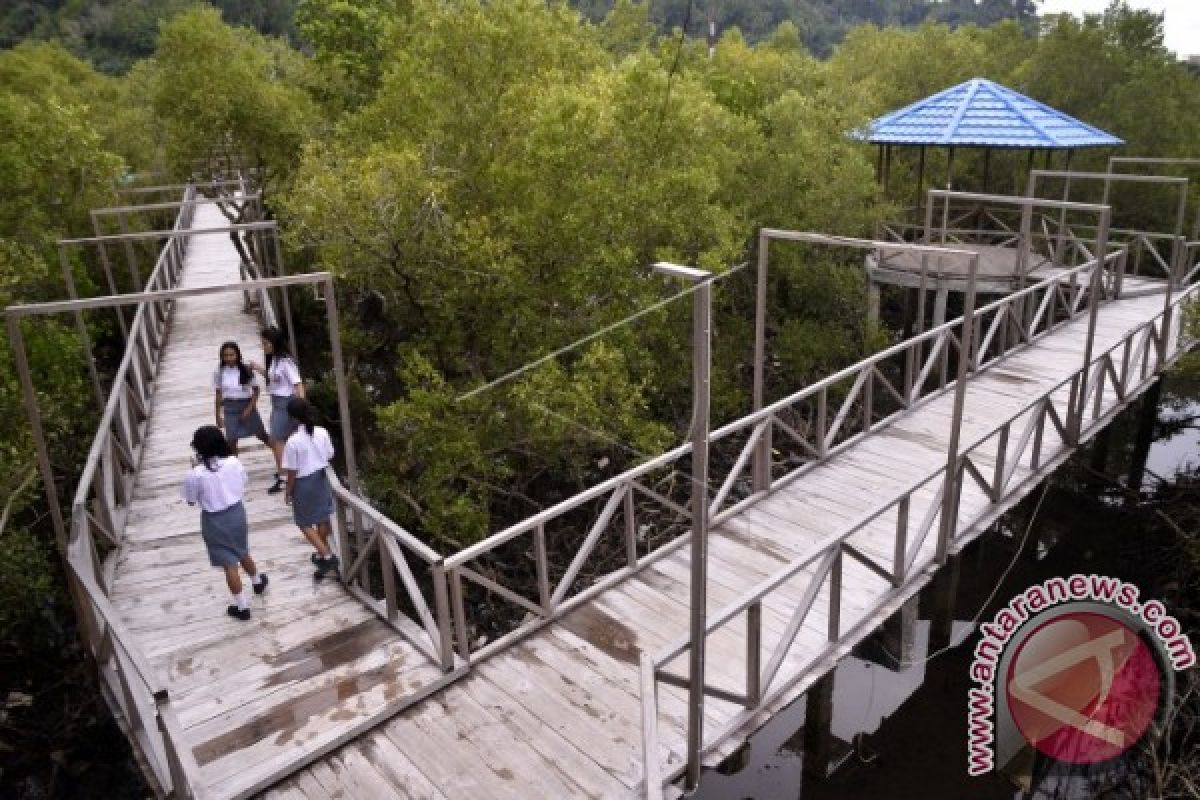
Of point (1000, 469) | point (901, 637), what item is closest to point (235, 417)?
point (901, 637)

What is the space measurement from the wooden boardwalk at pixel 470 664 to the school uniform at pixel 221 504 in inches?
24.9

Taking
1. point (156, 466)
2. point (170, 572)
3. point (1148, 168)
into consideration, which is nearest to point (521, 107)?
point (156, 466)

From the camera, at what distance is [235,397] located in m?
8.13

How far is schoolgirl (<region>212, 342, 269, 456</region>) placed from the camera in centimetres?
796

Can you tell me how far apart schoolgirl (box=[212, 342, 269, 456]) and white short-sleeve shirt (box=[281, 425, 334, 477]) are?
1.62 meters

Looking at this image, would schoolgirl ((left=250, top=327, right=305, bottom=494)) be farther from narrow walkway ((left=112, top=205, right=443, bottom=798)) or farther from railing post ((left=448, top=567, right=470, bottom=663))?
railing post ((left=448, top=567, right=470, bottom=663))

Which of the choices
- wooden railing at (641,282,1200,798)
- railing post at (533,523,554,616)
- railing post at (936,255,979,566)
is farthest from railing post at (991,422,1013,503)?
railing post at (533,523,554,616)

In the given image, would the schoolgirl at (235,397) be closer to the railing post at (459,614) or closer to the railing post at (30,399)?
the railing post at (30,399)

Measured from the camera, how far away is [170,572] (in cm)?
720

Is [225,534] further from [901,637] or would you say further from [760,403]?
[901,637]

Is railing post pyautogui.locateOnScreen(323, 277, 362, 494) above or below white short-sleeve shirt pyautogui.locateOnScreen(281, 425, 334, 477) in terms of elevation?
above

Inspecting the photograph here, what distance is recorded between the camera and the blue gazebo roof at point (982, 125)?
14.3m

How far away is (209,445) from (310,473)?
0.84 metres

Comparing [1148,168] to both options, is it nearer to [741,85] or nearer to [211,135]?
[741,85]
